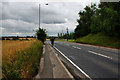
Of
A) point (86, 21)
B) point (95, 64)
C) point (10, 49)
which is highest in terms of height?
point (86, 21)

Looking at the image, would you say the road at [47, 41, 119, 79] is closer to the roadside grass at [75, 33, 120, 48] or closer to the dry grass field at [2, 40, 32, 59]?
the dry grass field at [2, 40, 32, 59]

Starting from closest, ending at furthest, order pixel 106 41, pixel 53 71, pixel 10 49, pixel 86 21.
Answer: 1. pixel 53 71
2. pixel 10 49
3. pixel 106 41
4. pixel 86 21

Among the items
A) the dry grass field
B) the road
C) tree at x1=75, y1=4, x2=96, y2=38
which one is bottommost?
the road

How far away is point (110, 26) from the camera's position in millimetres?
17156

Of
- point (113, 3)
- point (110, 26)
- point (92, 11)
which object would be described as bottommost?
point (110, 26)

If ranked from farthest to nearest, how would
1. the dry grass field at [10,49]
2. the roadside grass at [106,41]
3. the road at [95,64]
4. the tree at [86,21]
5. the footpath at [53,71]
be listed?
the tree at [86,21]
the roadside grass at [106,41]
the dry grass field at [10,49]
the road at [95,64]
the footpath at [53,71]

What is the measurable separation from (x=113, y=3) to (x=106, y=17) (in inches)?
117

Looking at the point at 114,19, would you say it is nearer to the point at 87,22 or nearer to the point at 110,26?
the point at 110,26

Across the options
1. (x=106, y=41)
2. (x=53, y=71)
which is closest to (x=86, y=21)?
(x=106, y=41)

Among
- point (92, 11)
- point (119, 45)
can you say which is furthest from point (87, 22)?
point (119, 45)

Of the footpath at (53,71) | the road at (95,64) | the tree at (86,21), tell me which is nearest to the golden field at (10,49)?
the footpath at (53,71)

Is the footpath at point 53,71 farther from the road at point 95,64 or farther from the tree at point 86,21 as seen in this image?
the tree at point 86,21

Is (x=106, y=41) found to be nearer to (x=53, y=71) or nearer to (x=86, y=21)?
(x=53, y=71)

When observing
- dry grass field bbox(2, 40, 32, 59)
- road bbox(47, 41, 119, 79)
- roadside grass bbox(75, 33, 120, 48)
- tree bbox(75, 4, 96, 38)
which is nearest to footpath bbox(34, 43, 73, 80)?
road bbox(47, 41, 119, 79)
